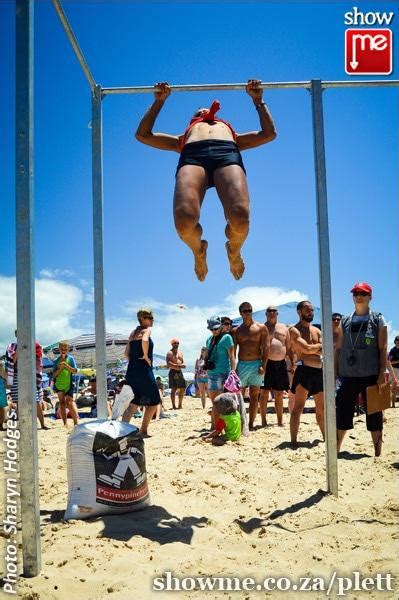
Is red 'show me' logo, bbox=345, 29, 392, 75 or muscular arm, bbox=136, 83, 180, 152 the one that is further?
muscular arm, bbox=136, 83, 180, 152

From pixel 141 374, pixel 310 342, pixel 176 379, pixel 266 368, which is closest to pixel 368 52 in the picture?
pixel 310 342

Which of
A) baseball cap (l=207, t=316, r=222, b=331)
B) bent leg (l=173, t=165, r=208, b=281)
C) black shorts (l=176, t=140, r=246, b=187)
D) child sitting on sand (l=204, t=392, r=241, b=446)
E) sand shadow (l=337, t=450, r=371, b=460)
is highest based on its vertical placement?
black shorts (l=176, t=140, r=246, b=187)

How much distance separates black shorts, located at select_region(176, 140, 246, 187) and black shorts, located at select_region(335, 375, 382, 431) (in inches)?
92.5

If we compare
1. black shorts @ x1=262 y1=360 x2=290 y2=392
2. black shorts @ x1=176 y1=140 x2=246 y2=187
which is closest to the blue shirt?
black shorts @ x1=262 y1=360 x2=290 y2=392

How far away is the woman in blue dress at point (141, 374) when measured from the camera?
5.58 meters

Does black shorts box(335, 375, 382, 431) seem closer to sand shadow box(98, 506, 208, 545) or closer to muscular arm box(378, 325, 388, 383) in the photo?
muscular arm box(378, 325, 388, 383)

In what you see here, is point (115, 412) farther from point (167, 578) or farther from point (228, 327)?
point (228, 327)

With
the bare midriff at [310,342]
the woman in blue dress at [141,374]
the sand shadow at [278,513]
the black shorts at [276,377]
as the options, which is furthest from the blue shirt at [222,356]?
the sand shadow at [278,513]

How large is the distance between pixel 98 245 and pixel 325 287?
193 centimetres

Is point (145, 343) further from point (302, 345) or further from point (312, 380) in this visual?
point (312, 380)

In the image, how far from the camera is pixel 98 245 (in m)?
4.13

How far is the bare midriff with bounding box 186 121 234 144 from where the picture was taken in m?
3.89

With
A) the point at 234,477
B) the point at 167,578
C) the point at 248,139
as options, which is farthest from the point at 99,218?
the point at 167,578

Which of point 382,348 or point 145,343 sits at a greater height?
point 145,343
